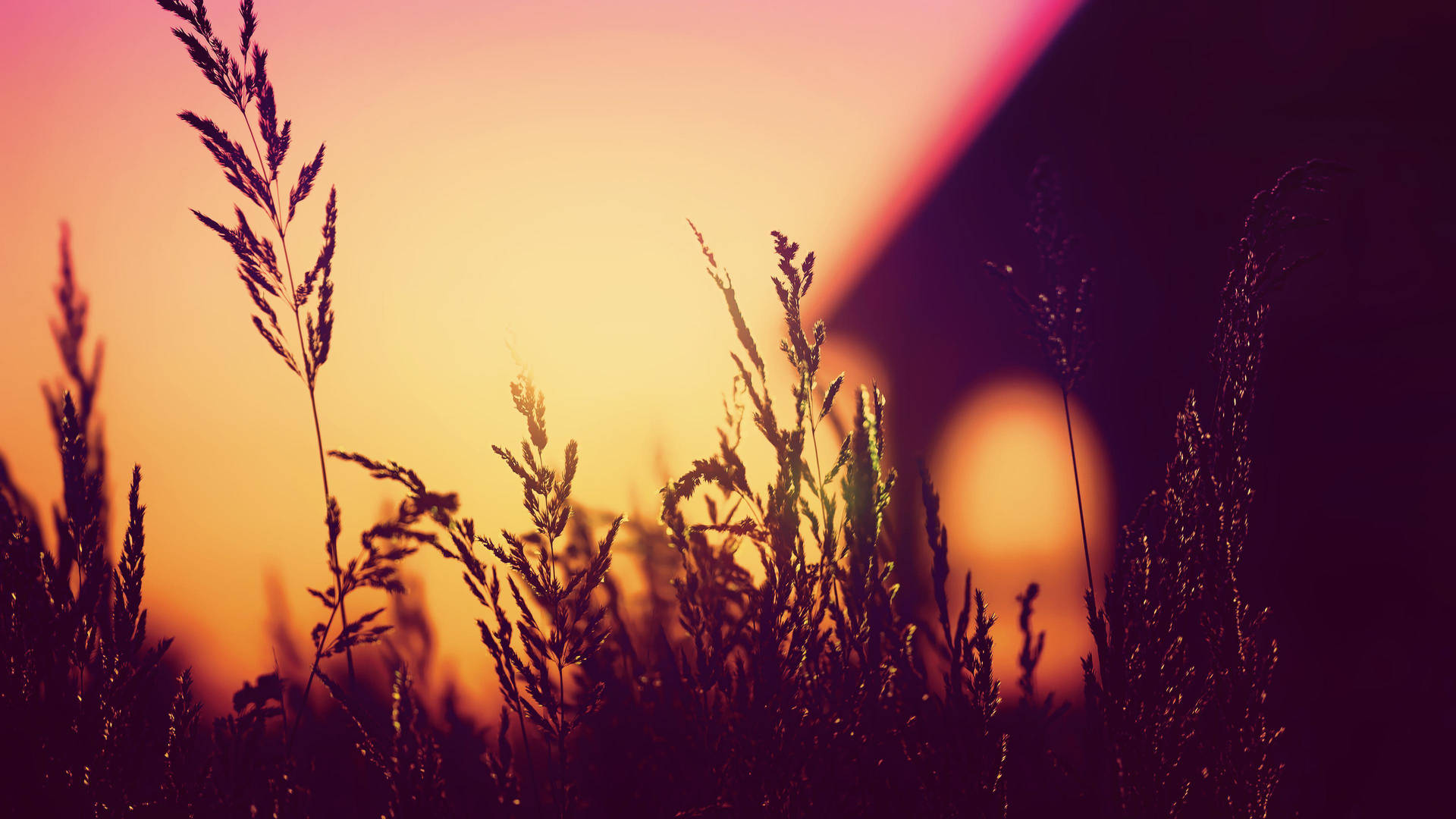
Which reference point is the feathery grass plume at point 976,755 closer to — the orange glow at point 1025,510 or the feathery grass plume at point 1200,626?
the feathery grass plume at point 1200,626

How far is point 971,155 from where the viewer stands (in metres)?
2.37

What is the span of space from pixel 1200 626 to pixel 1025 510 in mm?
700

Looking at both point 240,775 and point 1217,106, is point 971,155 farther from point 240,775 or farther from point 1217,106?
point 240,775

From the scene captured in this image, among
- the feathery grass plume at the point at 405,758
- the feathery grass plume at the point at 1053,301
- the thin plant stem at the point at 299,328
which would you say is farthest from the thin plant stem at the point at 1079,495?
the thin plant stem at the point at 299,328

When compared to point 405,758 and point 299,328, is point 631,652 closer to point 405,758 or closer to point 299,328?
point 405,758

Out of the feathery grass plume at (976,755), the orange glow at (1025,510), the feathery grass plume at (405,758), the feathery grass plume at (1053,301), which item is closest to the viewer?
the feathery grass plume at (405,758)

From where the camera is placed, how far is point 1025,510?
2.34 m

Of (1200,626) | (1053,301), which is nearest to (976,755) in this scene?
(1200,626)

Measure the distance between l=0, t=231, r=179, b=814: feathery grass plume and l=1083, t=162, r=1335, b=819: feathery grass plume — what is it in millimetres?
2292

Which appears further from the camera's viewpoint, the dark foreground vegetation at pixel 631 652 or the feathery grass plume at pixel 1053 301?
the feathery grass plume at pixel 1053 301

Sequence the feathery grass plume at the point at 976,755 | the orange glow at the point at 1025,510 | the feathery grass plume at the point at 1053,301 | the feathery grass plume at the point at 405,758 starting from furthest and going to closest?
the orange glow at the point at 1025,510
the feathery grass plume at the point at 1053,301
the feathery grass plume at the point at 976,755
the feathery grass plume at the point at 405,758

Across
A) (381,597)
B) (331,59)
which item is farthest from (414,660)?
(331,59)

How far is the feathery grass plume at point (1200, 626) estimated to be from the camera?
157 centimetres

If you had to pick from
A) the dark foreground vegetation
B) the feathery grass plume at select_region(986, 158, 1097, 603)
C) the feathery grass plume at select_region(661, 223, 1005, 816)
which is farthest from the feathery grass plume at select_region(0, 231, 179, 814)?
the feathery grass plume at select_region(986, 158, 1097, 603)
